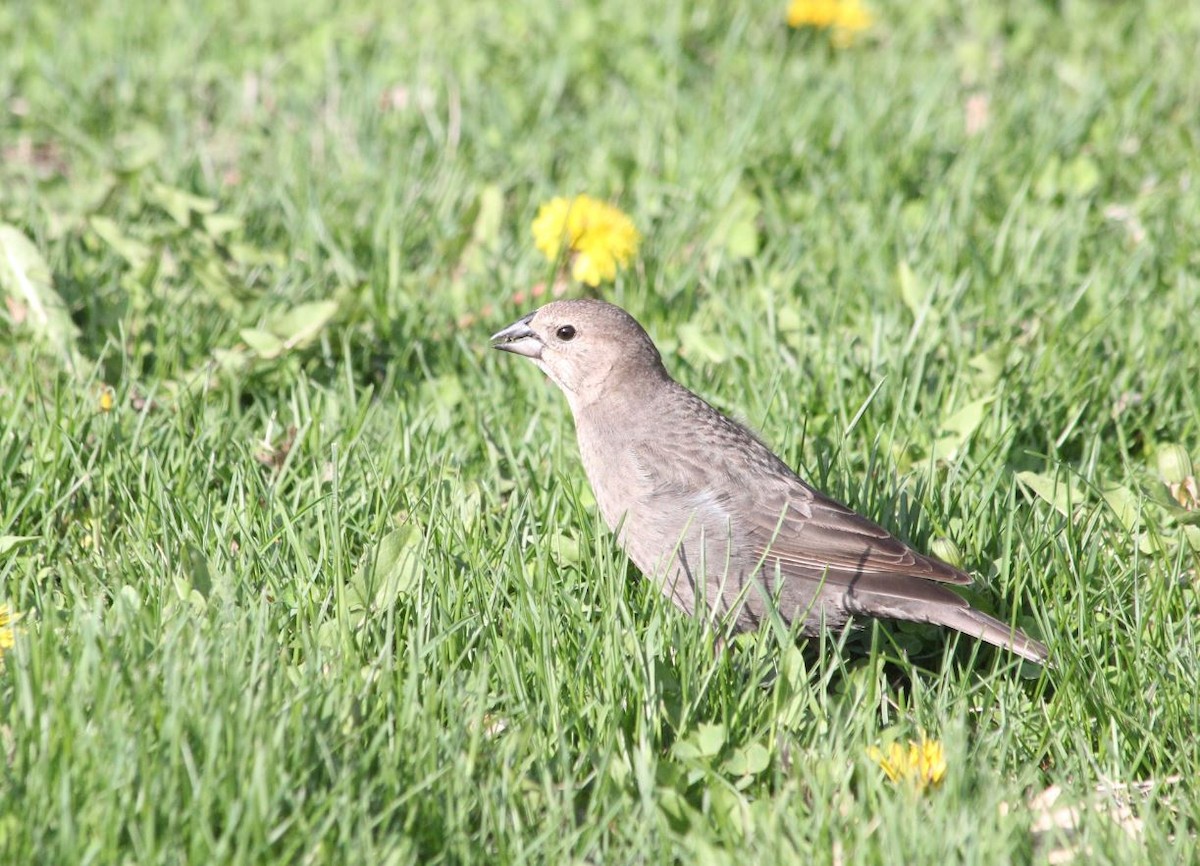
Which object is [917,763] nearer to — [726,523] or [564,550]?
[726,523]

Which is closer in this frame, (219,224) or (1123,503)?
(1123,503)

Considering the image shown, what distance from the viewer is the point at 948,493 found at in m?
4.30

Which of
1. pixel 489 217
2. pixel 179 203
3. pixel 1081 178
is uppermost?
pixel 1081 178

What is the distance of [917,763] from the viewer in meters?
3.17

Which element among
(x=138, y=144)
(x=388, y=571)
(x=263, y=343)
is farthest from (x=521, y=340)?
(x=138, y=144)

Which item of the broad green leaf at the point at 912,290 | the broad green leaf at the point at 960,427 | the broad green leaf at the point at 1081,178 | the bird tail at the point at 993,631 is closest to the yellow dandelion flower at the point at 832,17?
the broad green leaf at the point at 1081,178

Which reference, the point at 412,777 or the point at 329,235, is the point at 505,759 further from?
the point at 329,235

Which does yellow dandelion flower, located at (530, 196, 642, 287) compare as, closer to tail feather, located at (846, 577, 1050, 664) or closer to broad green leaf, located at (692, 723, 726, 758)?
tail feather, located at (846, 577, 1050, 664)

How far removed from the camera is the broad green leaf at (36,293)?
4.85 metres

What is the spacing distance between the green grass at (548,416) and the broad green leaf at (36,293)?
0.05 meters

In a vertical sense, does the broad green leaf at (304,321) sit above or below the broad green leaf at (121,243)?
below

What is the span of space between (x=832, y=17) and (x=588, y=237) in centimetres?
286

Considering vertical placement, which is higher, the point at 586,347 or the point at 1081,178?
the point at 1081,178

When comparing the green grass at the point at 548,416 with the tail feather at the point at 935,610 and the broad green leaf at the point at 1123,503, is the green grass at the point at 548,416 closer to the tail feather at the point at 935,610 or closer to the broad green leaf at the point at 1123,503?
the broad green leaf at the point at 1123,503
